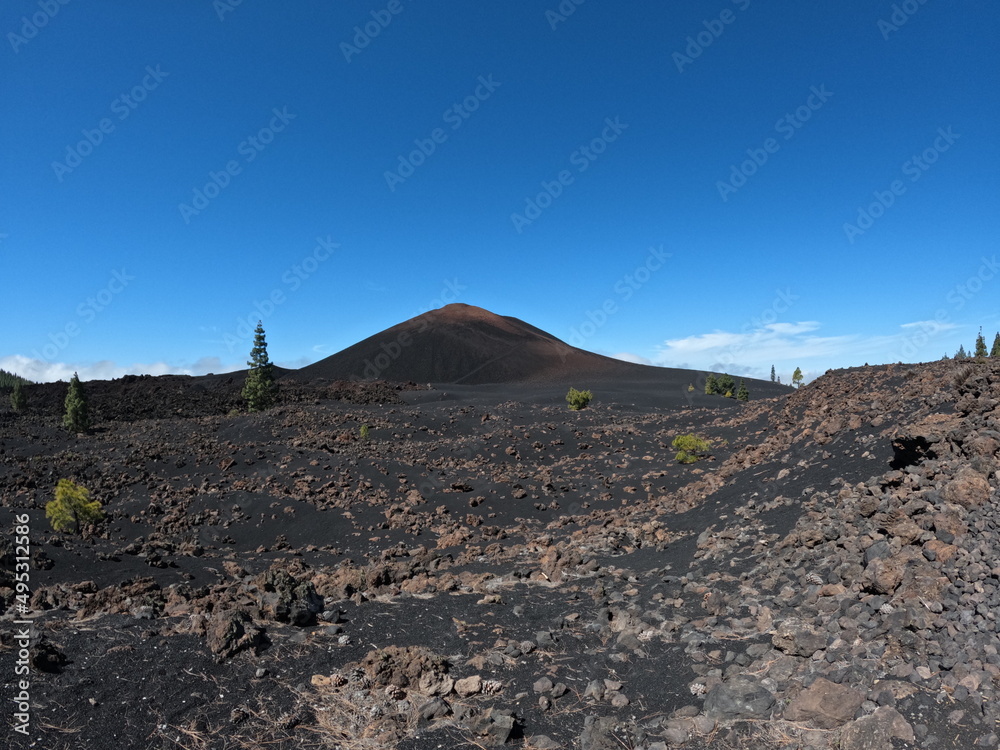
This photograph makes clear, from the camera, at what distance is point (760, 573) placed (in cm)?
653

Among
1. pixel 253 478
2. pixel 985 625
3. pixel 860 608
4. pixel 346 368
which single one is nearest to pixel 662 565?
pixel 860 608

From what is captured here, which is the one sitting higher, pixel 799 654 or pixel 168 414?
pixel 168 414

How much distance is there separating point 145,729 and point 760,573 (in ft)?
20.6

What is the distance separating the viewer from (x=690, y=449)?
704 inches

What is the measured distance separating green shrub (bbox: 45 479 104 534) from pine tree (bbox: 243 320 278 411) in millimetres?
22699

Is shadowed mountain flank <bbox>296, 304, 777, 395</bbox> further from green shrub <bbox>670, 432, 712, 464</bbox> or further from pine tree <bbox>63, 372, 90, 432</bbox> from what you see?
green shrub <bbox>670, 432, 712, 464</bbox>

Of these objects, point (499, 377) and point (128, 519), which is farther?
point (499, 377)

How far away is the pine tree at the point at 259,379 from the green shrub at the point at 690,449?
27594 millimetres

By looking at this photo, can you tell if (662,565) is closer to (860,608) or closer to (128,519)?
(860,608)

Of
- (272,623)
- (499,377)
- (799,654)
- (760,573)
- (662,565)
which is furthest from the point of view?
(499,377)

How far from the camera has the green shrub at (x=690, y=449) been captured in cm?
1719

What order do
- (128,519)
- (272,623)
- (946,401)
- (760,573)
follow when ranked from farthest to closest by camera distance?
(128,519), (946,401), (760,573), (272,623)

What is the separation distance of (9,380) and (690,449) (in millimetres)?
75426

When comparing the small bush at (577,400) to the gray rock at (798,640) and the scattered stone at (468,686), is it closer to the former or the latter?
the gray rock at (798,640)
